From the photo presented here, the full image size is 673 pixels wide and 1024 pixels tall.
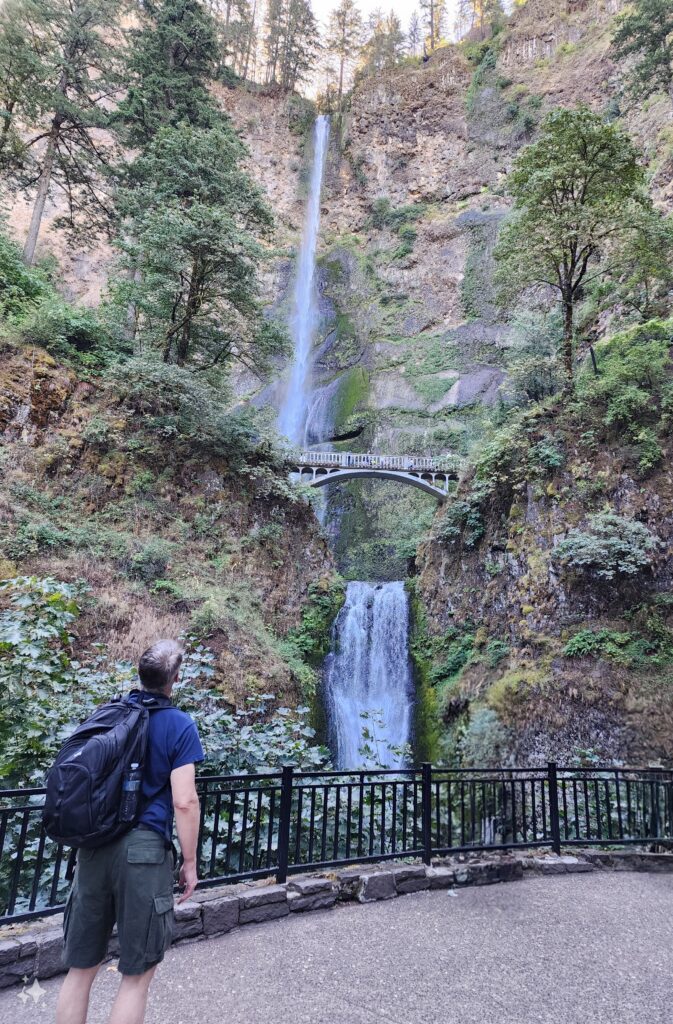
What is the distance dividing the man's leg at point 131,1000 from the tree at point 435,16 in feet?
237

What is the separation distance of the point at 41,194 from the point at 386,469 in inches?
602

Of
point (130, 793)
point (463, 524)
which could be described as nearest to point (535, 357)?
point (463, 524)

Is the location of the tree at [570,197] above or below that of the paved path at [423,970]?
above

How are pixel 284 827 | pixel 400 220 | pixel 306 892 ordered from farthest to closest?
pixel 400 220
pixel 284 827
pixel 306 892

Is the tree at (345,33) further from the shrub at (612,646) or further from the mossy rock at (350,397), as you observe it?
A: the shrub at (612,646)

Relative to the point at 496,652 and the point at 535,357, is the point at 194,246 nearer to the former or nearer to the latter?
the point at 535,357

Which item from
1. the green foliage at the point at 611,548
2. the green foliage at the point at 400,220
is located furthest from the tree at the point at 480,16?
the green foliage at the point at 611,548

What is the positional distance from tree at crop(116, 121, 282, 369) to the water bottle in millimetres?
14601

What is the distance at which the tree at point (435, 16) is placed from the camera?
53.9m

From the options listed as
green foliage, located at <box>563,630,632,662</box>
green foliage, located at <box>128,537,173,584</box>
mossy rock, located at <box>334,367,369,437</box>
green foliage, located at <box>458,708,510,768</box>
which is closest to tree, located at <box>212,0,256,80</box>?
mossy rock, located at <box>334,367,369,437</box>

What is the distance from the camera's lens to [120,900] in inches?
86.4

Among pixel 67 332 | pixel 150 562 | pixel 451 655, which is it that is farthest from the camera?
pixel 67 332

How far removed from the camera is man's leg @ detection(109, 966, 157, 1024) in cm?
210

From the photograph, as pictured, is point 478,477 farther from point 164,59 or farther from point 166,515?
point 164,59
